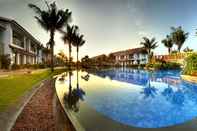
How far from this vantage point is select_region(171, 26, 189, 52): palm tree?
41.0 ft

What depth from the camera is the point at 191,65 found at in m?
9.73

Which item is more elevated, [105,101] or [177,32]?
[177,32]

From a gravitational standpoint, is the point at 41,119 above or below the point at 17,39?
below

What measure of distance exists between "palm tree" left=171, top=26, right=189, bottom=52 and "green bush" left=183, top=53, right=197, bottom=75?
7.83 ft

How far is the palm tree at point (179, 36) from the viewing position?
492 inches

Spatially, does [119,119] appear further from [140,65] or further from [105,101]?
[140,65]

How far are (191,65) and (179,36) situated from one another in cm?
430

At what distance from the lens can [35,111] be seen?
11.4ft

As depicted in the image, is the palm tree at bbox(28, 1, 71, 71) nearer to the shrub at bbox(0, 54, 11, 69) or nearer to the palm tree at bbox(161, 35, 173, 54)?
the shrub at bbox(0, 54, 11, 69)

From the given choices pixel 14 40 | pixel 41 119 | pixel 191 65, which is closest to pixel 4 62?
pixel 14 40

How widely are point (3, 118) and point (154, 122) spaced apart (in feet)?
A: 6.57

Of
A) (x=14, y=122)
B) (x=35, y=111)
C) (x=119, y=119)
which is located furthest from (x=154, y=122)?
(x=14, y=122)

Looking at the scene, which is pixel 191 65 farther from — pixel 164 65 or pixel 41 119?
pixel 41 119

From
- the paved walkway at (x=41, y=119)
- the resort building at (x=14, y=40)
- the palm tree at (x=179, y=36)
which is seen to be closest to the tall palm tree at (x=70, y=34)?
the resort building at (x=14, y=40)
